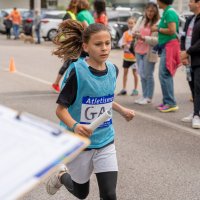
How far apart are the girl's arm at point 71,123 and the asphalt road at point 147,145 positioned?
120 cm

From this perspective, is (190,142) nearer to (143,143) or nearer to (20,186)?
(143,143)

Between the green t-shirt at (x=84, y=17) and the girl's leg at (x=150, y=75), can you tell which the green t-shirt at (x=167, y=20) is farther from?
the green t-shirt at (x=84, y=17)

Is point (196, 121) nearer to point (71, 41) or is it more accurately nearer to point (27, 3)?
point (71, 41)

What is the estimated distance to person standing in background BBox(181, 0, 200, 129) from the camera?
645 cm

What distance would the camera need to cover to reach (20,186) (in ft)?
4.47

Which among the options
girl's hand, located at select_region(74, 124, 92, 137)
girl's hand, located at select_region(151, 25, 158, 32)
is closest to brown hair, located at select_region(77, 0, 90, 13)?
girl's hand, located at select_region(151, 25, 158, 32)

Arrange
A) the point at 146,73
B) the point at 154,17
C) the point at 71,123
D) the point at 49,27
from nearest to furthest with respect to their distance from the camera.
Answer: the point at 71,123 < the point at 154,17 < the point at 146,73 < the point at 49,27

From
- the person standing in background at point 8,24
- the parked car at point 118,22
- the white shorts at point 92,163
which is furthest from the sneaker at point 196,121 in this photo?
the person standing in background at point 8,24

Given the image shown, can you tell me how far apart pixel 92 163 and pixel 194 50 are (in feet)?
11.7

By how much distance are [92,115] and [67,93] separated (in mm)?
229

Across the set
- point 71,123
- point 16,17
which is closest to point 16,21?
point 16,17

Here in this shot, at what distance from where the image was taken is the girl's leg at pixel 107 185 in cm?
316

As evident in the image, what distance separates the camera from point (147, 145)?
5766 mm

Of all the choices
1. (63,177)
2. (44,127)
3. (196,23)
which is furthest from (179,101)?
(44,127)
